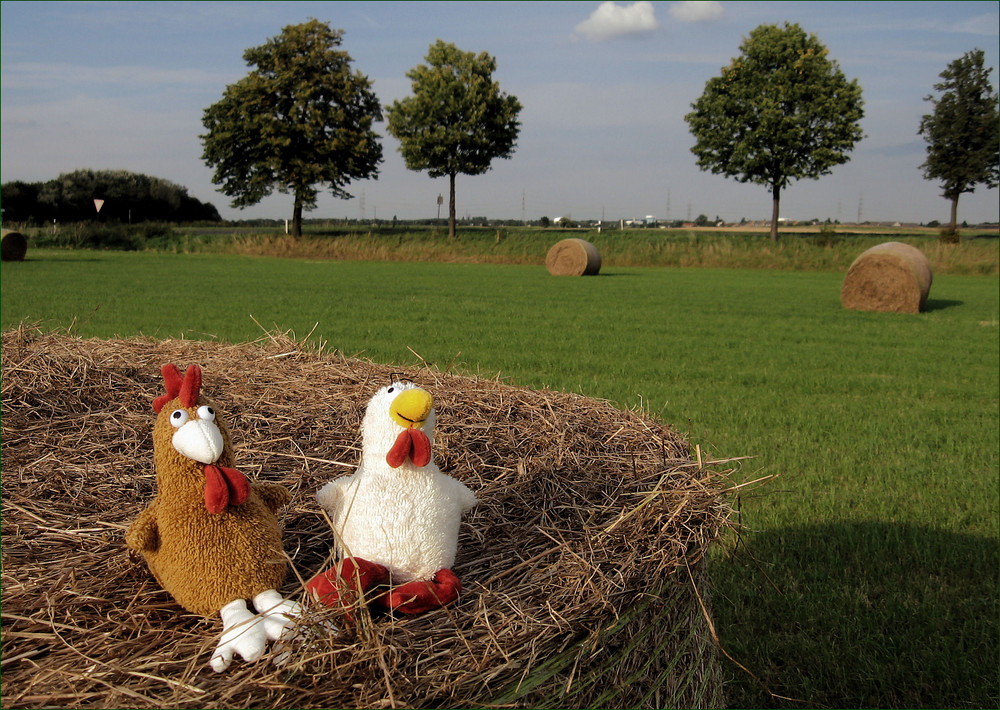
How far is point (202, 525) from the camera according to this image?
5.70 ft

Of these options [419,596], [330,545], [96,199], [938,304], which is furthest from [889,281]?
[96,199]

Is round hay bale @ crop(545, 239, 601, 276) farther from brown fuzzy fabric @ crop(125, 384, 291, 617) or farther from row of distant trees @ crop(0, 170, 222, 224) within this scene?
row of distant trees @ crop(0, 170, 222, 224)

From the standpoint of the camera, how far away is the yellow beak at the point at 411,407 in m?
1.76

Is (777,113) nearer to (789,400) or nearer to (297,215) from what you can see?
(297,215)

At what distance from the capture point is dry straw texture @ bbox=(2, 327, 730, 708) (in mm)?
1472

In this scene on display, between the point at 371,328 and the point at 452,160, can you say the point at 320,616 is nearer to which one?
the point at 371,328

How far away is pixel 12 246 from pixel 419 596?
34765 mm

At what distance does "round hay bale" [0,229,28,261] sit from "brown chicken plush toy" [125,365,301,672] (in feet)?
111

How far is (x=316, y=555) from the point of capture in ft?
6.93

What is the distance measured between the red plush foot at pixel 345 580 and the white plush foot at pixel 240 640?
0.42ft

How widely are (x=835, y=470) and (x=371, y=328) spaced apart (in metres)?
8.54

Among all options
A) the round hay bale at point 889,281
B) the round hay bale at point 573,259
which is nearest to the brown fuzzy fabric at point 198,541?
the round hay bale at point 889,281

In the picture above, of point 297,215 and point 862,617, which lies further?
point 297,215

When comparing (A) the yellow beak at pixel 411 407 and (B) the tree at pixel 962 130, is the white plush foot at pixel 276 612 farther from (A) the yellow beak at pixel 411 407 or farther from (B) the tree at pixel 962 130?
(B) the tree at pixel 962 130
